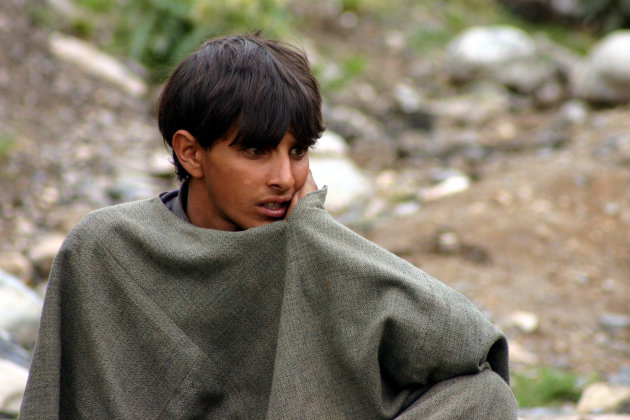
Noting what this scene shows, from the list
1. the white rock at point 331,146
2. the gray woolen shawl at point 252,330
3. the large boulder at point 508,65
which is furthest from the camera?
the large boulder at point 508,65

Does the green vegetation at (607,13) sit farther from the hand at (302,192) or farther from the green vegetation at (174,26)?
the hand at (302,192)

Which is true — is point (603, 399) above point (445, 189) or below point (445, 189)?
below

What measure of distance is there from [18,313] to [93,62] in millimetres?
4061

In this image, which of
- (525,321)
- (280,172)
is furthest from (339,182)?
(280,172)

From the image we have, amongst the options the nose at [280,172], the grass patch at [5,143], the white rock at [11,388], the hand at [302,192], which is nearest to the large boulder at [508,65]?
the grass patch at [5,143]

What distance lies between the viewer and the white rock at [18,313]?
3.80 meters

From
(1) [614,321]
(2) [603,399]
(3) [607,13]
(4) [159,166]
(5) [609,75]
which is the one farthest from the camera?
(3) [607,13]

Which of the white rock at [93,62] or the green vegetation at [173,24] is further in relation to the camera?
the green vegetation at [173,24]

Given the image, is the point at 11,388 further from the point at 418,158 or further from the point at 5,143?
the point at 418,158

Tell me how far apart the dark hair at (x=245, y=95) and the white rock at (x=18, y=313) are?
6.58 ft

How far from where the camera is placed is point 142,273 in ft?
6.98

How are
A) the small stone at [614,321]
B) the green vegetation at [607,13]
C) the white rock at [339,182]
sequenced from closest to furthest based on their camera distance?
Result: the small stone at [614,321]
the white rock at [339,182]
the green vegetation at [607,13]

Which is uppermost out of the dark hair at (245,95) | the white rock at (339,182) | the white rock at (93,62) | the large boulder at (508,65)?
the dark hair at (245,95)

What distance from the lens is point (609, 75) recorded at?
8.47 metres
